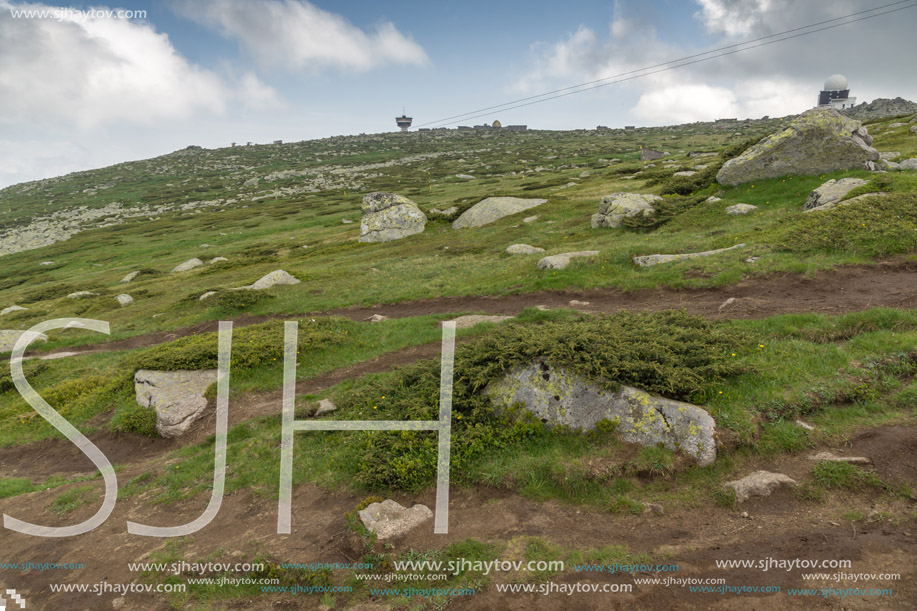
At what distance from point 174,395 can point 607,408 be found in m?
15.1

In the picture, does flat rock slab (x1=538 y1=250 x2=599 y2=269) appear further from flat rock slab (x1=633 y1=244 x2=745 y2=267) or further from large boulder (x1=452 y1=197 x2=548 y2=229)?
large boulder (x1=452 y1=197 x2=548 y2=229)

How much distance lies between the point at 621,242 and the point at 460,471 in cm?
2257

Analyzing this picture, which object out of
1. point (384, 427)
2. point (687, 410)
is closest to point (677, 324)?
point (687, 410)

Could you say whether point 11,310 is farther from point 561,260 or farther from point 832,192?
point 832,192

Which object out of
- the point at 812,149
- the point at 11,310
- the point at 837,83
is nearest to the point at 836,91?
the point at 837,83

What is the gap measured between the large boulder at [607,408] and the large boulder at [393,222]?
130ft

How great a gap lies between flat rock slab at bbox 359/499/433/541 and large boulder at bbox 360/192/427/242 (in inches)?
1641

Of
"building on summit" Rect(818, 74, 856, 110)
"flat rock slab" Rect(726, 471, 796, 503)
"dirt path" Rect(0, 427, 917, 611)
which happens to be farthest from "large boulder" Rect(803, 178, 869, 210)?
"building on summit" Rect(818, 74, 856, 110)

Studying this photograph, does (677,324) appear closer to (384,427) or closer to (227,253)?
(384,427)

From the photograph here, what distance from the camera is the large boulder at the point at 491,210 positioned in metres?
47.3

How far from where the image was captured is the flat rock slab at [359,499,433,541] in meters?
8.33

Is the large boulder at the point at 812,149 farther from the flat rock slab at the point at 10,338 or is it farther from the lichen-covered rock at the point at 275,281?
the flat rock slab at the point at 10,338

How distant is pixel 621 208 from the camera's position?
107ft

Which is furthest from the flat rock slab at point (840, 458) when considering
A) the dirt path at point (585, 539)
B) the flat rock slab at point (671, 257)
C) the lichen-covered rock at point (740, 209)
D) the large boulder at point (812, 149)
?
the large boulder at point (812, 149)
